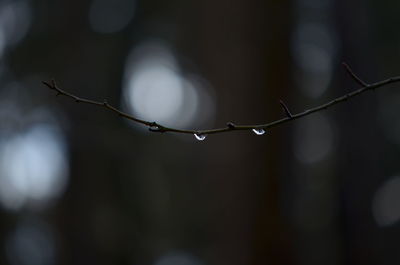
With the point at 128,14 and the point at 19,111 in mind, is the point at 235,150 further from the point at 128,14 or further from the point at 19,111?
the point at 128,14

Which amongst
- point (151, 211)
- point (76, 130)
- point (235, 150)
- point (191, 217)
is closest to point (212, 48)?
point (235, 150)

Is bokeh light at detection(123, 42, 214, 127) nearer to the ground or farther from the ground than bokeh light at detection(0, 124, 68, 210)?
farther from the ground

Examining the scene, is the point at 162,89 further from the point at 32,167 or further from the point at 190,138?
the point at 32,167

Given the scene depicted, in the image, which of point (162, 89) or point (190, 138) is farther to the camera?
point (162, 89)

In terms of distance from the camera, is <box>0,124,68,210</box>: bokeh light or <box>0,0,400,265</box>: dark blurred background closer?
<box>0,0,400,265</box>: dark blurred background

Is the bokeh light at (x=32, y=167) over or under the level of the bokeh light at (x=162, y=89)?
under

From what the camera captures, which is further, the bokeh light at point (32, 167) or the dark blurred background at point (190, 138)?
the bokeh light at point (32, 167)

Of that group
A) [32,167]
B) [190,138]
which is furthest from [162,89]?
[32,167]

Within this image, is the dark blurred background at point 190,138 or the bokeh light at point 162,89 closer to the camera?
the dark blurred background at point 190,138
